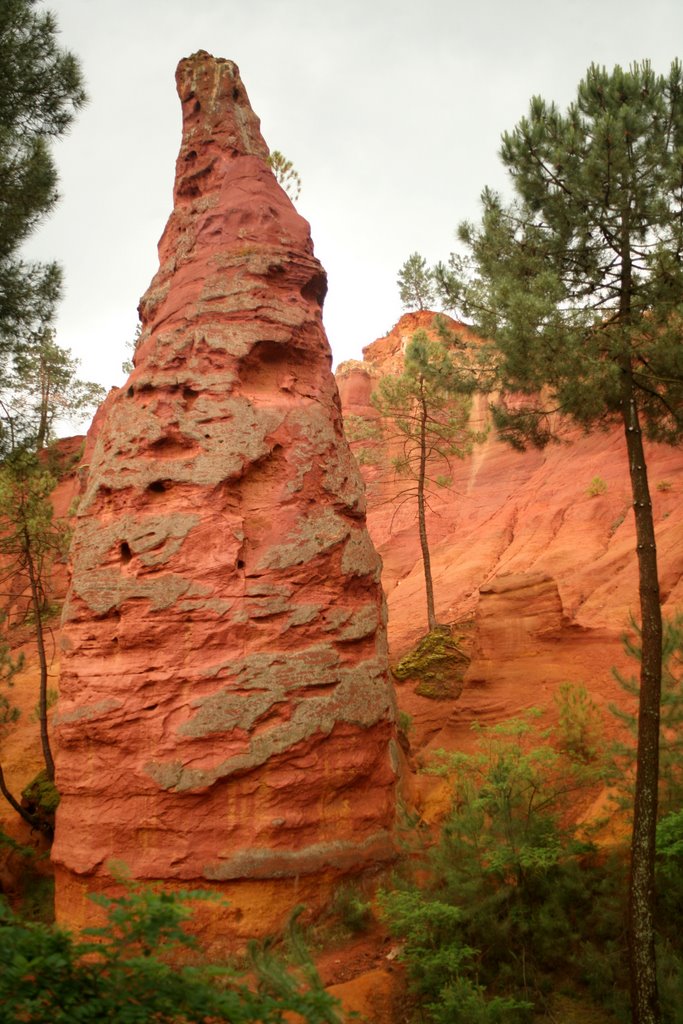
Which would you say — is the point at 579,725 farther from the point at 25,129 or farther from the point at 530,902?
the point at 25,129

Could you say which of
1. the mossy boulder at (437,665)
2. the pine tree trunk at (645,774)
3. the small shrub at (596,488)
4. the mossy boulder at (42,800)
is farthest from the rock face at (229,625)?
the small shrub at (596,488)

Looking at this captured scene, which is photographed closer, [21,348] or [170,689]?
[170,689]

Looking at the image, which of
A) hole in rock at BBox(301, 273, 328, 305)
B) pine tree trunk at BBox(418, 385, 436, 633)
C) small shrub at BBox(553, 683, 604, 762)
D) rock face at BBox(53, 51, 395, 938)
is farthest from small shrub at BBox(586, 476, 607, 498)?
rock face at BBox(53, 51, 395, 938)

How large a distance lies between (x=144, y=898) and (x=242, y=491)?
6.99 metres

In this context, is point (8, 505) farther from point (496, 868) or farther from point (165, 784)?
point (496, 868)

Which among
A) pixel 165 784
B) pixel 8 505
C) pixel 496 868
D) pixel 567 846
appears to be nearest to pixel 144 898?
pixel 165 784

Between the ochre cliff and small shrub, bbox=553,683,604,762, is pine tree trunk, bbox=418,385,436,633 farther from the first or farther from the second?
small shrub, bbox=553,683,604,762

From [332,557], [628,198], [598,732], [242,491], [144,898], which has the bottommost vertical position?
[598,732]

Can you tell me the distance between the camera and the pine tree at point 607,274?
8.80 meters

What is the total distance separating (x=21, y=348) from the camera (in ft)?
36.9

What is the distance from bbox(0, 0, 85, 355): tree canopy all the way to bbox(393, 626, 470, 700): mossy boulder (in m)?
11.1

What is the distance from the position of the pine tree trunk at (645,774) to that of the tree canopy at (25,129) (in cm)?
826

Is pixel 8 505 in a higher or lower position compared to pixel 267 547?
higher

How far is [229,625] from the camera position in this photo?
1052 centimetres
